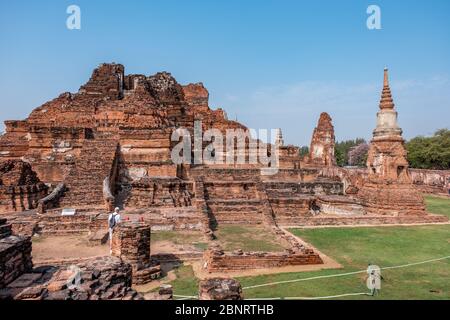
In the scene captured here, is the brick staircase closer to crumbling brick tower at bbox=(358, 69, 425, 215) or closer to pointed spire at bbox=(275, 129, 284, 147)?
crumbling brick tower at bbox=(358, 69, 425, 215)

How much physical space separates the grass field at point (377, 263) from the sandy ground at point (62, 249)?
293 centimetres

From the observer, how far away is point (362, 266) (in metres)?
9.00

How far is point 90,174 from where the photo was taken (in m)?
16.7

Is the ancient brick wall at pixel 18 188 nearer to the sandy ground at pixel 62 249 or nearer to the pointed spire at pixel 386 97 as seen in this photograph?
the sandy ground at pixel 62 249

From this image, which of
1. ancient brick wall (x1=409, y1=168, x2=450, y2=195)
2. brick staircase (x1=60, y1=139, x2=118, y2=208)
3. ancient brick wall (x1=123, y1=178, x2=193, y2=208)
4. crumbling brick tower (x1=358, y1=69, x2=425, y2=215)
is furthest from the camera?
ancient brick wall (x1=409, y1=168, x2=450, y2=195)

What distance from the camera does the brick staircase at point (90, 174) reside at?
15133mm

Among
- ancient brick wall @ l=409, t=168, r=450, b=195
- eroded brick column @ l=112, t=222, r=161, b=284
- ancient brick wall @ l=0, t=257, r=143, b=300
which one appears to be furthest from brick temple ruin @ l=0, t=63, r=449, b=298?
ancient brick wall @ l=409, t=168, r=450, b=195

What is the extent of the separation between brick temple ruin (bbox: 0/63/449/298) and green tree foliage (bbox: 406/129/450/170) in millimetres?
24827

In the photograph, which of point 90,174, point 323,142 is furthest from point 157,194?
point 323,142

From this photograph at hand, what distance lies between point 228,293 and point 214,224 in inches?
328

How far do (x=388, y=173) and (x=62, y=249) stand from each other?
1433 centimetres

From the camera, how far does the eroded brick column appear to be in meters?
8.21

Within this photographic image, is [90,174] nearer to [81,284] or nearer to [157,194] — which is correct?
[157,194]

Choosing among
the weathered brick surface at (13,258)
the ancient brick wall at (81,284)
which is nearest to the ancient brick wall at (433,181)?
the ancient brick wall at (81,284)
